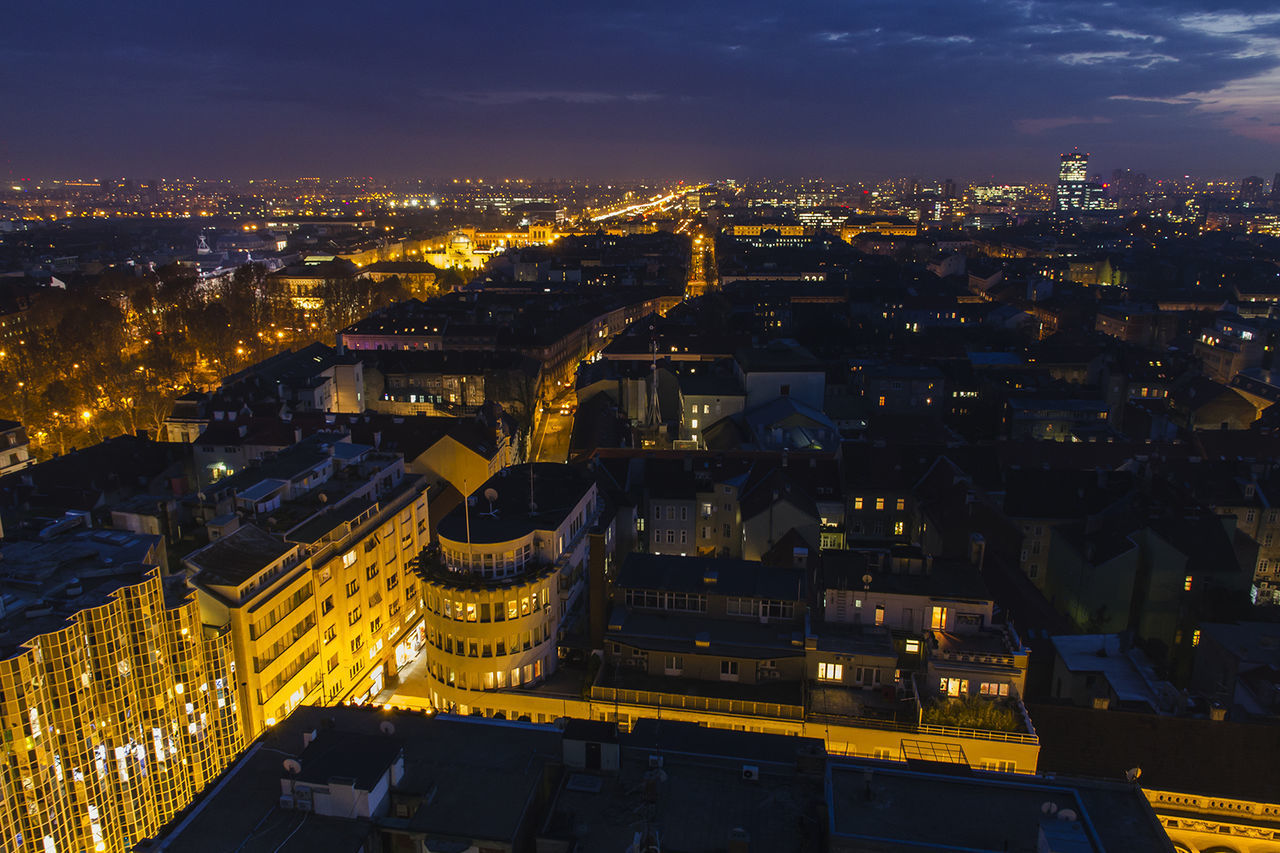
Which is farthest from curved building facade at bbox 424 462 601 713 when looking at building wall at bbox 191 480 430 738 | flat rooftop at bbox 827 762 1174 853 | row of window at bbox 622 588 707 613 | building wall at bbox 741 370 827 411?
building wall at bbox 741 370 827 411

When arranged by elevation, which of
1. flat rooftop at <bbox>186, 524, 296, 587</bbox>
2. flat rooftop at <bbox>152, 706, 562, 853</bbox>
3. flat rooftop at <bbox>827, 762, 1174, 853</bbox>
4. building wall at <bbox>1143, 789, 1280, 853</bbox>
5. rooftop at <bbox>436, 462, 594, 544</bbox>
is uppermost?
rooftop at <bbox>436, 462, 594, 544</bbox>

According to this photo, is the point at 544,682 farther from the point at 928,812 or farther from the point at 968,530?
the point at 968,530

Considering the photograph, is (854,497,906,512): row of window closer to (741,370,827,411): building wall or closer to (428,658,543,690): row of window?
A: (741,370,827,411): building wall

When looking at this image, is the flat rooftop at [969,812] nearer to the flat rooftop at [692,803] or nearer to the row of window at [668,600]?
the flat rooftop at [692,803]

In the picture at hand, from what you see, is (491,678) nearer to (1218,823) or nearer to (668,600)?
(668,600)

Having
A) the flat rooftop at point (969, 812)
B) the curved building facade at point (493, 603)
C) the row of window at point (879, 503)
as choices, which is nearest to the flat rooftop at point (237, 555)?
the curved building facade at point (493, 603)

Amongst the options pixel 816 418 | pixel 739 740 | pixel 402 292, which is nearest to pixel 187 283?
pixel 402 292
